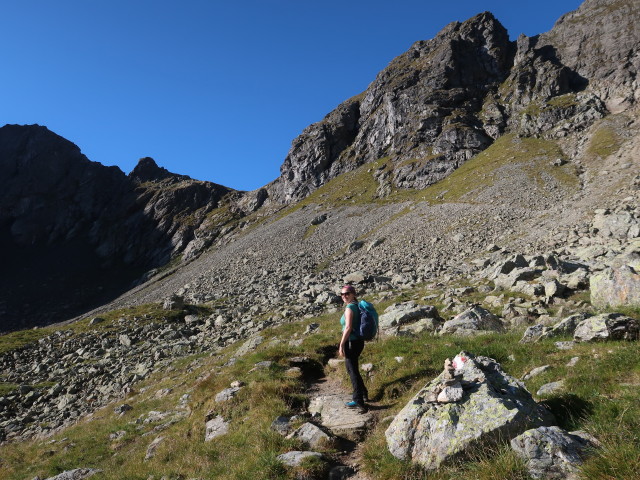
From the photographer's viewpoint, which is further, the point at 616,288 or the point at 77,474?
the point at 616,288

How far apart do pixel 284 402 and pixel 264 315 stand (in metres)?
20.0

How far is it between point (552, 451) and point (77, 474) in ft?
43.3

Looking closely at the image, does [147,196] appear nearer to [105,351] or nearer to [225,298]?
[225,298]

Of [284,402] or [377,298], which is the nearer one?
[284,402]

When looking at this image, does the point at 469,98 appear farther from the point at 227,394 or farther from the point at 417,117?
the point at 227,394

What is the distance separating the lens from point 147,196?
166 meters

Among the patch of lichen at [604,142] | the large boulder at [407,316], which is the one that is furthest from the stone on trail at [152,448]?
the patch of lichen at [604,142]

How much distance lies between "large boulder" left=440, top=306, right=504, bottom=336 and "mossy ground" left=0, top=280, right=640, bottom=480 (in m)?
1.34

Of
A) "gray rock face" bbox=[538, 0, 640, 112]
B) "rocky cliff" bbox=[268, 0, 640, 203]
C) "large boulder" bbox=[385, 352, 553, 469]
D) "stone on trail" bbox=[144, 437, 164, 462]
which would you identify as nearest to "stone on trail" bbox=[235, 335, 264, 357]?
"stone on trail" bbox=[144, 437, 164, 462]

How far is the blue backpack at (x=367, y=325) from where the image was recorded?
9672mm

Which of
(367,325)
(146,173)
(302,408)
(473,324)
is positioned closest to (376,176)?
(473,324)

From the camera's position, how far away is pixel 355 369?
971 centimetres

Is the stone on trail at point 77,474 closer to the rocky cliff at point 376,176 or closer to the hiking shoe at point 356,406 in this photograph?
the hiking shoe at point 356,406

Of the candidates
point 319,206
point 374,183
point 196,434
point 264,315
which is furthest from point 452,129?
point 196,434
